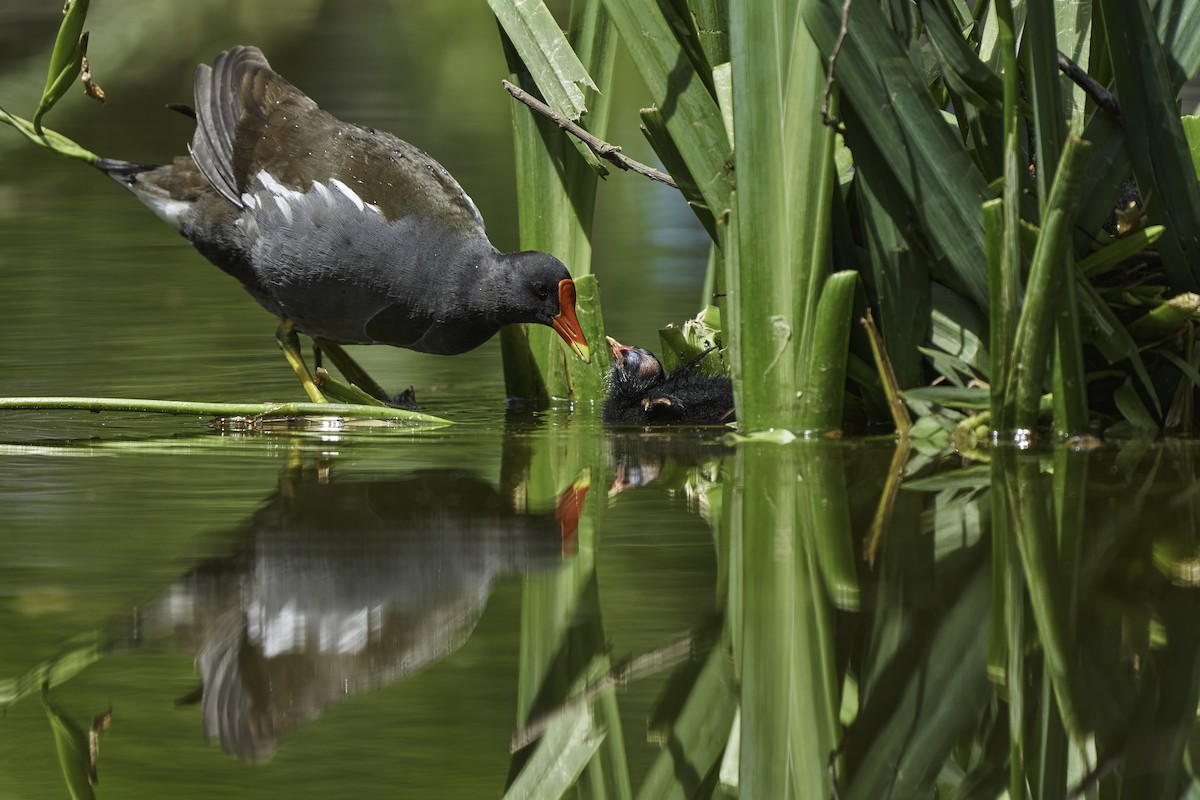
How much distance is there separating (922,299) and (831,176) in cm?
34

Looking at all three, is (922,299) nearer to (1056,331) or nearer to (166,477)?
(1056,331)

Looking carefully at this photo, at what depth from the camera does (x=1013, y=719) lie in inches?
66.8

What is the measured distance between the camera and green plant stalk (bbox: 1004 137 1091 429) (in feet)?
9.50

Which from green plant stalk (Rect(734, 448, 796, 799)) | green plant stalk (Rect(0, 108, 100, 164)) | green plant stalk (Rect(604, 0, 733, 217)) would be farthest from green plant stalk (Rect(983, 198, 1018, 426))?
green plant stalk (Rect(0, 108, 100, 164))

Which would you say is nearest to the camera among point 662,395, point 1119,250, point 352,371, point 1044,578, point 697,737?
point 697,737

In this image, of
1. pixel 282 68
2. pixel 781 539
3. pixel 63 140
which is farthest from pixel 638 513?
pixel 282 68

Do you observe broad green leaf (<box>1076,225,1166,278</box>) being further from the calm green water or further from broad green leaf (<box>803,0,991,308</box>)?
the calm green water

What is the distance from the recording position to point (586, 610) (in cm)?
212

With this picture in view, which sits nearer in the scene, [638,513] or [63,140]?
[638,513]

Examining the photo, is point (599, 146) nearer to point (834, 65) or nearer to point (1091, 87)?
point (834, 65)

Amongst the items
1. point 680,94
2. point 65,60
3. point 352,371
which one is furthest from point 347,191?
point 680,94

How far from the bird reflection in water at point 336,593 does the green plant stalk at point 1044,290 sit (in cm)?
87

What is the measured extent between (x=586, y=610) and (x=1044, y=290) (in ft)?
4.29

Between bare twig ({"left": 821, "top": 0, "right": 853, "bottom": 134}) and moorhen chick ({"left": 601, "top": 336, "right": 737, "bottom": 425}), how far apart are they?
1006 mm
